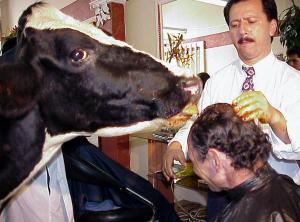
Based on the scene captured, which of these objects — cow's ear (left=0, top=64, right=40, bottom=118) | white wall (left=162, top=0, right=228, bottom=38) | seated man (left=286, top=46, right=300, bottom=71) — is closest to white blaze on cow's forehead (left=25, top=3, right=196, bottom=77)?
cow's ear (left=0, top=64, right=40, bottom=118)

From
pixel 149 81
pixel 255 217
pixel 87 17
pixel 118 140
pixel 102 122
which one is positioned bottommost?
pixel 118 140

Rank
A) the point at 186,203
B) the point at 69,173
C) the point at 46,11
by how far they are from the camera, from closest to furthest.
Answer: the point at 46,11 < the point at 69,173 < the point at 186,203

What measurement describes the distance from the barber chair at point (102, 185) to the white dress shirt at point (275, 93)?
63 centimetres

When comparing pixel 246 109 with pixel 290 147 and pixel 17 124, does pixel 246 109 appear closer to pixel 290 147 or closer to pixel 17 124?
pixel 290 147

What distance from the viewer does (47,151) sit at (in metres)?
0.96

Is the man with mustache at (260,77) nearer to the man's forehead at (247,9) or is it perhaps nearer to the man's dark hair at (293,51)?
the man's forehead at (247,9)

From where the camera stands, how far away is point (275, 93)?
1241 mm

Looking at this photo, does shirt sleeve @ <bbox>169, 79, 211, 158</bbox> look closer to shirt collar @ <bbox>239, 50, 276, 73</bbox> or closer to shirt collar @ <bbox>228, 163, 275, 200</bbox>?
shirt collar @ <bbox>239, 50, 276, 73</bbox>

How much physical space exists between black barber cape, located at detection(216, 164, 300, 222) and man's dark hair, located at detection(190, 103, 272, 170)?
0.17 ft

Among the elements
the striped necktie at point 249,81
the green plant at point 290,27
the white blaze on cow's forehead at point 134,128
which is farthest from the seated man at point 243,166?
the green plant at point 290,27

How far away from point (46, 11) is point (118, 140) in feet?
7.84

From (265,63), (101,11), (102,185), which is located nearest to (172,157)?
Answer: (265,63)

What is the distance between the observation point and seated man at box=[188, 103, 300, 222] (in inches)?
34.9

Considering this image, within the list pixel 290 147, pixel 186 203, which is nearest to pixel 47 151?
pixel 290 147
